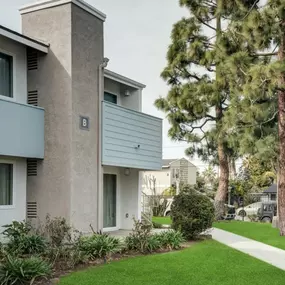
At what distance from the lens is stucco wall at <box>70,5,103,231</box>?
12070 millimetres

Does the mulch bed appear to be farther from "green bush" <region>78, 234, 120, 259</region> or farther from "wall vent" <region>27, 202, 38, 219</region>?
"wall vent" <region>27, 202, 38, 219</region>

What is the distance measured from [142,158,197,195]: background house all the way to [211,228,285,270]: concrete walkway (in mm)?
19449

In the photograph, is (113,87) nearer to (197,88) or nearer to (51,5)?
(51,5)

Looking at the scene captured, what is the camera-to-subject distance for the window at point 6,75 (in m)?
11.7

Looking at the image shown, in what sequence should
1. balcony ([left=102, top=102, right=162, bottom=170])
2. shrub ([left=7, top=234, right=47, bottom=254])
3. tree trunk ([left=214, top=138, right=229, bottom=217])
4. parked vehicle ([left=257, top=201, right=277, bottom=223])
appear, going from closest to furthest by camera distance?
1. shrub ([left=7, top=234, right=47, bottom=254])
2. balcony ([left=102, top=102, right=162, bottom=170])
3. tree trunk ([left=214, top=138, right=229, bottom=217])
4. parked vehicle ([left=257, top=201, right=277, bottom=223])

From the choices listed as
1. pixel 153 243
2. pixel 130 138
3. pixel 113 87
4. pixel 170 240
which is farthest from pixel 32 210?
pixel 113 87

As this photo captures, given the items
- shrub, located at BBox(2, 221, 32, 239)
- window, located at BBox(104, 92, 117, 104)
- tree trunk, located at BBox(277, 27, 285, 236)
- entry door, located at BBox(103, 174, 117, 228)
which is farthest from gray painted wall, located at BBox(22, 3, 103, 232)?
tree trunk, located at BBox(277, 27, 285, 236)

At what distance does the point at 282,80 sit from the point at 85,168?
8.34 meters

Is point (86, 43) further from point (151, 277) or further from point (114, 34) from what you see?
point (151, 277)

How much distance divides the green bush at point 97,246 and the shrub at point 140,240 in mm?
784

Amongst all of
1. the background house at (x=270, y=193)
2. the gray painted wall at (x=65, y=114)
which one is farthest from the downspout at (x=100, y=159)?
the background house at (x=270, y=193)

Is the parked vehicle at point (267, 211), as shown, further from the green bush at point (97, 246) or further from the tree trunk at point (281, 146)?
the green bush at point (97, 246)

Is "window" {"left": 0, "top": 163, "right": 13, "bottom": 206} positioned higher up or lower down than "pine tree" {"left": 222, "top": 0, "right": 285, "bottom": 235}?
lower down

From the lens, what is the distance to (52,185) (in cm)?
1200
